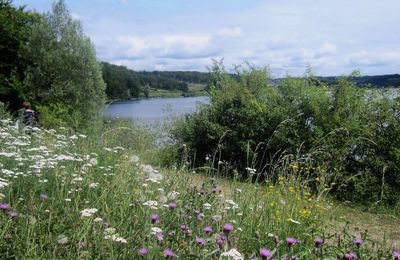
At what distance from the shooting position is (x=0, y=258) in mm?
2998

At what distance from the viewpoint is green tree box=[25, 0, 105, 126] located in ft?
74.4

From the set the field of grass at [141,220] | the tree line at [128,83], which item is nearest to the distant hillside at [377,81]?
the field of grass at [141,220]

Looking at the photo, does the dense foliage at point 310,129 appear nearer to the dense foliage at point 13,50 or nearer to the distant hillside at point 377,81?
the distant hillside at point 377,81

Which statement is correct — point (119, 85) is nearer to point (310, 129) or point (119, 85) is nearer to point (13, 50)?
point (13, 50)

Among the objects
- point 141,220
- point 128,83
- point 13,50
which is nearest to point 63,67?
point 13,50

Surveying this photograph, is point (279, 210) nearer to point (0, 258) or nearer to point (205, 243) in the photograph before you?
point (205, 243)

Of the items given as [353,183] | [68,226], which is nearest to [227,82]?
[353,183]

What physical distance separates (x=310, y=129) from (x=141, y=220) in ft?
27.7

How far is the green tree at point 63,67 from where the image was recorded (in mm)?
22672

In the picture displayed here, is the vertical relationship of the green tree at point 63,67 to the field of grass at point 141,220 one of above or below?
above

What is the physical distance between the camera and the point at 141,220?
11.3 ft

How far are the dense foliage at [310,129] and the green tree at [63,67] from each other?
10735 mm

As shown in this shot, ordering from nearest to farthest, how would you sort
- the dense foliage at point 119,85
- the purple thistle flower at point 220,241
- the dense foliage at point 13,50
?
the purple thistle flower at point 220,241 → the dense foliage at point 13,50 → the dense foliage at point 119,85

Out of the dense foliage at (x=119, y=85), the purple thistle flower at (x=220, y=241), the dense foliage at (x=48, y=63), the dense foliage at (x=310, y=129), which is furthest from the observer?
the dense foliage at (x=119, y=85)
